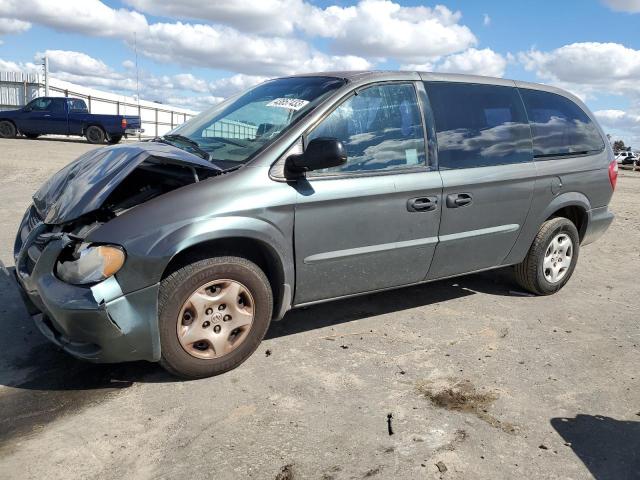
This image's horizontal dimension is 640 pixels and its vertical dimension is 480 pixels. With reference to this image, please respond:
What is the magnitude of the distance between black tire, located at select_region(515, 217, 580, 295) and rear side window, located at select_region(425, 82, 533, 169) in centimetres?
73

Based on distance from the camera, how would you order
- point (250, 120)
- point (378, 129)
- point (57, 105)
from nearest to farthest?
1. point (378, 129)
2. point (250, 120)
3. point (57, 105)

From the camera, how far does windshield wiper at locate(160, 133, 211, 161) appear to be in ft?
12.4

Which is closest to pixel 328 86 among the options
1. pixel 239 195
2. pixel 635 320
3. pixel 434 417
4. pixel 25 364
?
pixel 239 195

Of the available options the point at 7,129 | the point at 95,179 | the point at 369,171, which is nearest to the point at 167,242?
the point at 95,179

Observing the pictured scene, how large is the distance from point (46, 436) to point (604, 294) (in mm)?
4975

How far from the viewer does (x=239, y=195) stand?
3.38 metres

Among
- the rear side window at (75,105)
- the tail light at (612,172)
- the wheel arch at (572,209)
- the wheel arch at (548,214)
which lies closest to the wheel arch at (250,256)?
the wheel arch at (548,214)

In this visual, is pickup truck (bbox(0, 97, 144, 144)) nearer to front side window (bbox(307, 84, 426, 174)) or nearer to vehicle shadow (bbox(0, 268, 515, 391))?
vehicle shadow (bbox(0, 268, 515, 391))

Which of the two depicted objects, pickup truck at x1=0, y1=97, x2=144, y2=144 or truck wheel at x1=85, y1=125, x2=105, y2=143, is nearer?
pickup truck at x1=0, y1=97, x2=144, y2=144

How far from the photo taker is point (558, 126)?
5.12 m

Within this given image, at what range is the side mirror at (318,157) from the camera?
11.2ft

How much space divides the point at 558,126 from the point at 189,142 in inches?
128

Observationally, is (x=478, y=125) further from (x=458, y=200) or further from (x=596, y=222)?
(x=596, y=222)

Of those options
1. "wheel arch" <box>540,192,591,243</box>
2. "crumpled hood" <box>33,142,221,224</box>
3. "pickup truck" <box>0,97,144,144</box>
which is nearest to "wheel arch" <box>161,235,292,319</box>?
"crumpled hood" <box>33,142,221,224</box>
